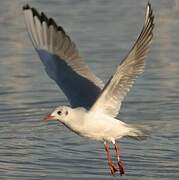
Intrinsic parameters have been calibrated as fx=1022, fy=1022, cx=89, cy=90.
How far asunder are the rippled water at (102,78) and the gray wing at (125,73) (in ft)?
2.14

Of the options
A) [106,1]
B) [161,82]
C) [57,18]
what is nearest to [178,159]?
[161,82]

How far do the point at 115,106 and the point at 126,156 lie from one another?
0.78m

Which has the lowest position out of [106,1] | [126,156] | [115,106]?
[106,1]

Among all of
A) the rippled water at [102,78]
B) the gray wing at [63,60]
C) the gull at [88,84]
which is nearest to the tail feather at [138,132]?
the gull at [88,84]

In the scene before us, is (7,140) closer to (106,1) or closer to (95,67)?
(95,67)

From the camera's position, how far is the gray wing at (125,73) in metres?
9.25

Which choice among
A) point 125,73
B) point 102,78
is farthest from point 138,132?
point 102,78

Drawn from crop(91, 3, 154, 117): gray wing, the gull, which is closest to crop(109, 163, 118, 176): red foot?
the gull

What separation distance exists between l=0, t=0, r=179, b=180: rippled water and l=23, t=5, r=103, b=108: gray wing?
693 mm

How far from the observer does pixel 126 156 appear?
10.3m

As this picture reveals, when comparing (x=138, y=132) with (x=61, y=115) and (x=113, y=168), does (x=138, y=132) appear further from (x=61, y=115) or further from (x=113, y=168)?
(x=61, y=115)

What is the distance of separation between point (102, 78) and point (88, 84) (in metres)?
3.24

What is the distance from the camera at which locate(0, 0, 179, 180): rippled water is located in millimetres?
10031

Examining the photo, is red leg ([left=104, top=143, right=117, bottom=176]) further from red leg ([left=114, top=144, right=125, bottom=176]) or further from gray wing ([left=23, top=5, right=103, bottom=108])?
gray wing ([left=23, top=5, right=103, bottom=108])
